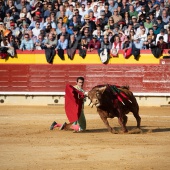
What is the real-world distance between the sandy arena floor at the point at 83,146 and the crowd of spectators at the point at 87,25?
3073 millimetres

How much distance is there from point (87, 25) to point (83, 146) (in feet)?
24.4

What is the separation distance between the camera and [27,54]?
18.3 m

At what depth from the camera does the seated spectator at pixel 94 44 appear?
57.0 ft

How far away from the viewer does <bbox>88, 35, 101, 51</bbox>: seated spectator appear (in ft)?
57.0

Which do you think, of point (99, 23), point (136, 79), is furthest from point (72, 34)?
point (136, 79)

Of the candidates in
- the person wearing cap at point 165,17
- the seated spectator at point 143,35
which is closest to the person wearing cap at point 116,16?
the seated spectator at point 143,35

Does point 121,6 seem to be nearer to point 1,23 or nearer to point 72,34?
point 72,34

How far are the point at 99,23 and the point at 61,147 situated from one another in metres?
7.68

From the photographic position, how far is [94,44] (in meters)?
17.5

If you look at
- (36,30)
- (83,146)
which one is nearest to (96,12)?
(36,30)

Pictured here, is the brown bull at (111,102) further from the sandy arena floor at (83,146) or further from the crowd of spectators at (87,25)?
the crowd of spectators at (87,25)

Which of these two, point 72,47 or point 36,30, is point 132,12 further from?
point 36,30

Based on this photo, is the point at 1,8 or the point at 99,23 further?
the point at 1,8

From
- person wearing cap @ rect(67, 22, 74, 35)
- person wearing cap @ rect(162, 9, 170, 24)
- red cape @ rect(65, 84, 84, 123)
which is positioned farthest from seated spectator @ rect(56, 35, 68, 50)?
red cape @ rect(65, 84, 84, 123)
